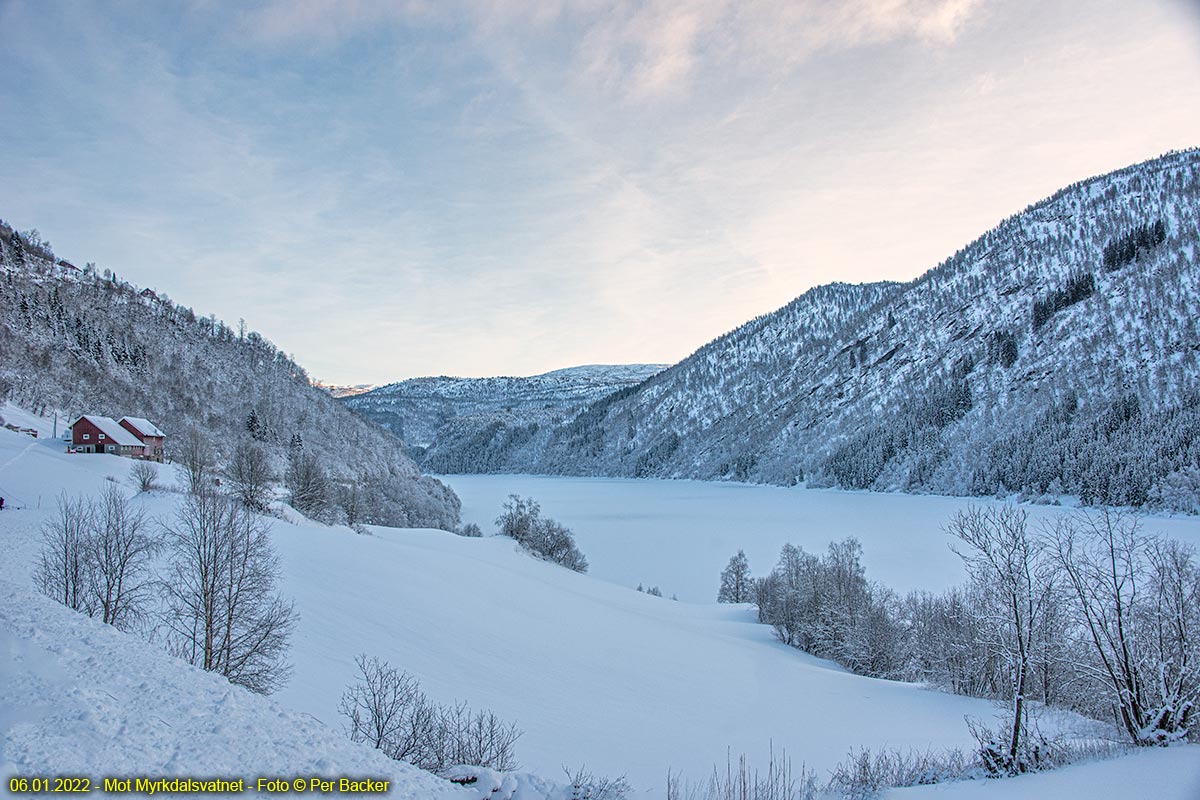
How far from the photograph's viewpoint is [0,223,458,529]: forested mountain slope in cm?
6900

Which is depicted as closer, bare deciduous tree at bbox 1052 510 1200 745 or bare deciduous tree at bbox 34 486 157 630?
bare deciduous tree at bbox 1052 510 1200 745

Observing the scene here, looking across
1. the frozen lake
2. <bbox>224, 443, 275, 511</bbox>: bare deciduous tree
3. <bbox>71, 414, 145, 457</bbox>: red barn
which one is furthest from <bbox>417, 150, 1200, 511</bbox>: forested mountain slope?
<bbox>71, 414, 145, 457</bbox>: red barn

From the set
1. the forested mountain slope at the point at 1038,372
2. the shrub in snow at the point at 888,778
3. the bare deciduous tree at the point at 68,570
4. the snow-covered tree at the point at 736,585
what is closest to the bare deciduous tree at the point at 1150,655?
the shrub in snow at the point at 888,778

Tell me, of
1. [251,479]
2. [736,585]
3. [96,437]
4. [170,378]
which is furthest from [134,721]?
[170,378]

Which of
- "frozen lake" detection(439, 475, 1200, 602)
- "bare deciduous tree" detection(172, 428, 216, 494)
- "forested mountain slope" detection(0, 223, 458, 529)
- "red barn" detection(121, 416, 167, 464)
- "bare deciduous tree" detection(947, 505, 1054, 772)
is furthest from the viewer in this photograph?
"forested mountain slope" detection(0, 223, 458, 529)

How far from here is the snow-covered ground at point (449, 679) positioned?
22.0 ft

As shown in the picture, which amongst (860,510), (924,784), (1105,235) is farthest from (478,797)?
(1105,235)

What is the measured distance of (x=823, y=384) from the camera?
191125 millimetres

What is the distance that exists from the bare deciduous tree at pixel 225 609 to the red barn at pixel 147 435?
44.9 meters

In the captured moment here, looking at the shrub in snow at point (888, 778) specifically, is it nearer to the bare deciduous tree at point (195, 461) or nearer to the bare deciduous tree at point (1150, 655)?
the bare deciduous tree at point (1150, 655)

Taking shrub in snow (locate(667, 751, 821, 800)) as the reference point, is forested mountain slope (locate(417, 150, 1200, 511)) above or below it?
above

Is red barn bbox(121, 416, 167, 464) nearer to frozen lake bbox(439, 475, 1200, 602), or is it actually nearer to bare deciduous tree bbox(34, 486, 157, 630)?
frozen lake bbox(439, 475, 1200, 602)

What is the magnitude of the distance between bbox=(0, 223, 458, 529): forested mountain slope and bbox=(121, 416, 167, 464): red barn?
4.19 meters

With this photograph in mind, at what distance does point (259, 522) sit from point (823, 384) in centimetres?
18244
